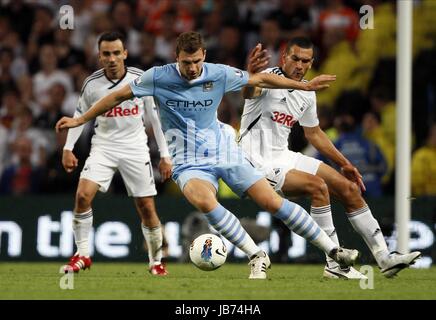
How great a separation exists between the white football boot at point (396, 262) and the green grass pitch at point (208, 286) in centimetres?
9

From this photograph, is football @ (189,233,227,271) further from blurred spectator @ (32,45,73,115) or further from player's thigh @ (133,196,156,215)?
blurred spectator @ (32,45,73,115)

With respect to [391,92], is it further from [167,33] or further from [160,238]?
[160,238]

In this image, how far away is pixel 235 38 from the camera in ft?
56.2

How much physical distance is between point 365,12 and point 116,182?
164 inches

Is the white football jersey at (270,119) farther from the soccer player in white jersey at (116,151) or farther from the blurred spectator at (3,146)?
the blurred spectator at (3,146)

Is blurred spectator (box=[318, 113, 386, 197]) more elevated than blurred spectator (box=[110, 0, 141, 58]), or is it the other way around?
blurred spectator (box=[110, 0, 141, 58])

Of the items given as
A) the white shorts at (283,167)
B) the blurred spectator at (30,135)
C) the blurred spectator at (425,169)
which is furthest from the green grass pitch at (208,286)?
the blurred spectator at (30,135)

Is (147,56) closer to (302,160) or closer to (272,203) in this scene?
(302,160)

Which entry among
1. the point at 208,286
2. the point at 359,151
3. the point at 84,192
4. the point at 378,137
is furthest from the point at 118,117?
the point at 378,137

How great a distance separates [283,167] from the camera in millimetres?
10680

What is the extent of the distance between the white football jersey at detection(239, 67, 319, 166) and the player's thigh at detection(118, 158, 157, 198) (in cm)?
121

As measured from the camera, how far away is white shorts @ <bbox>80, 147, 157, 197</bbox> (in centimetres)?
1152

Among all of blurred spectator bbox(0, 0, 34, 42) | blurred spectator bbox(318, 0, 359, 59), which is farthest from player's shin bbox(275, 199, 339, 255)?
blurred spectator bbox(0, 0, 34, 42)

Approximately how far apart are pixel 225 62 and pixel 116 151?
550cm
